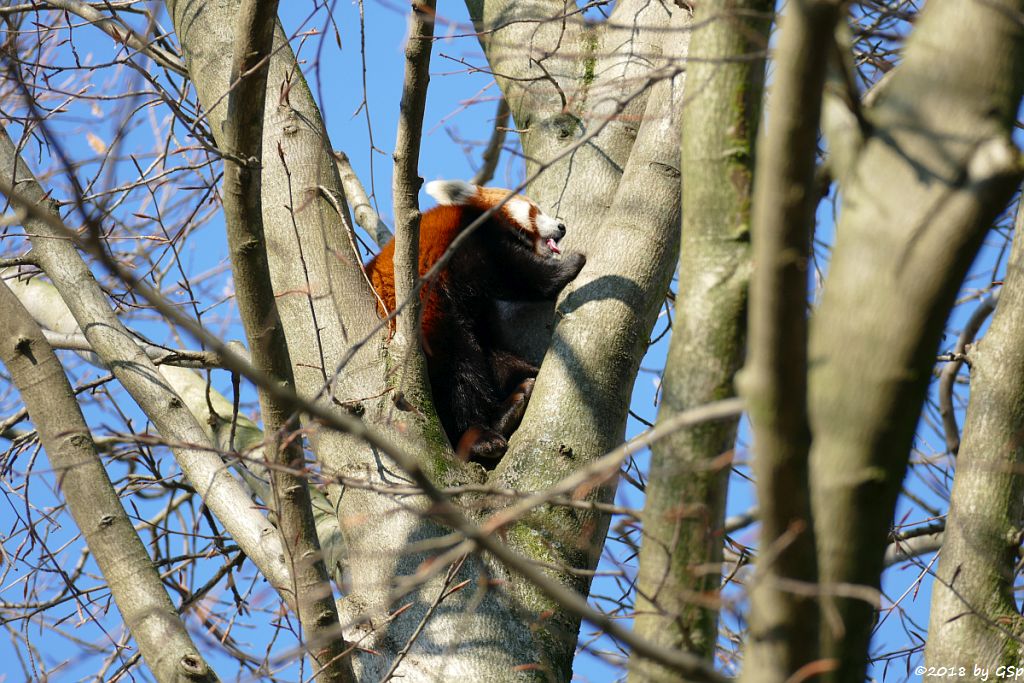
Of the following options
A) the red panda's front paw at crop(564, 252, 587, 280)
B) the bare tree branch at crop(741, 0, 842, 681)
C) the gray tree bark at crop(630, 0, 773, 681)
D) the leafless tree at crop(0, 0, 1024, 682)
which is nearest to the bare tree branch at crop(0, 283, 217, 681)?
the leafless tree at crop(0, 0, 1024, 682)

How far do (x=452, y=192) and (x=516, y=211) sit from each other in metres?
0.69

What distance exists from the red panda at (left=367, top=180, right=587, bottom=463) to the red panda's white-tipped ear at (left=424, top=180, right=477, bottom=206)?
73cm

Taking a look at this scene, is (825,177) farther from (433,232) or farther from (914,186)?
(433,232)

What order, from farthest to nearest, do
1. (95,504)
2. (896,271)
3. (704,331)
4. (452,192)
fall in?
1. (452,192)
2. (95,504)
3. (704,331)
4. (896,271)

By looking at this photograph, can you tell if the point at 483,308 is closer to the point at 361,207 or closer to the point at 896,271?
the point at 361,207

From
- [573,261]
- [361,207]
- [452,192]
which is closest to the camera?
[573,261]

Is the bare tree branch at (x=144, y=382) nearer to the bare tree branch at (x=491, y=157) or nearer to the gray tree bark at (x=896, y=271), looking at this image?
the gray tree bark at (x=896, y=271)

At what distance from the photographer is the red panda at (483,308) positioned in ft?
14.3

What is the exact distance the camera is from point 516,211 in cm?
568

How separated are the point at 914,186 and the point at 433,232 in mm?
4215

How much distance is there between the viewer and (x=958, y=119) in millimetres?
1565

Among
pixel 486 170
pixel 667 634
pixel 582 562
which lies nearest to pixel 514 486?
pixel 582 562

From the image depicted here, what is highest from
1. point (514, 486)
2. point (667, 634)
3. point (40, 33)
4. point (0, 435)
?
point (40, 33)

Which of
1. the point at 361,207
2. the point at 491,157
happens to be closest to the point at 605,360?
the point at 361,207
